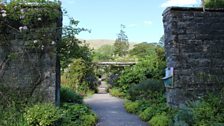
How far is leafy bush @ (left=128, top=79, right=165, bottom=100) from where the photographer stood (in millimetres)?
13411

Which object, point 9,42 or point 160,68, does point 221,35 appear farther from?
point 160,68

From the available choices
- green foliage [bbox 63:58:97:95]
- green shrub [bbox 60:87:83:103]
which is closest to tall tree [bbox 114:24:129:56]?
green foliage [bbox 63:58:97:95]

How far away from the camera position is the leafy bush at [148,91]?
44.0 feet

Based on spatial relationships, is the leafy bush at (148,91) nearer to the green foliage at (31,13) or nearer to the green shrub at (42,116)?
the green foliage at (31,13)

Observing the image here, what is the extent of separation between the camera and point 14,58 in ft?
30.0

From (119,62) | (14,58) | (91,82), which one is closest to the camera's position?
(14,58)

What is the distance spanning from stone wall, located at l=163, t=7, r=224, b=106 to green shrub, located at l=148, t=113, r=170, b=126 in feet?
1.88

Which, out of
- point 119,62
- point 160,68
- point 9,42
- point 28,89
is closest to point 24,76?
point 28,89

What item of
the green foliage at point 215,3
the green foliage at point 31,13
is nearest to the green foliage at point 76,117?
the green foliage at point 31,13

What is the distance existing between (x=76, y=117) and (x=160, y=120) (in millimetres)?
2221

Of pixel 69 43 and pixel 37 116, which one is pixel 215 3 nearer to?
pixel 69 43

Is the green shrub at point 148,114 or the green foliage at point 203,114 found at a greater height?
the green foliage at point 203,114

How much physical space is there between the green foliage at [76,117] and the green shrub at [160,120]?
158 cm

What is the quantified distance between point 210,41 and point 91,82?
12.8m
